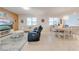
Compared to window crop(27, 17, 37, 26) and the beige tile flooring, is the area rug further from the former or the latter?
window crop(27, 17, 37, 26)

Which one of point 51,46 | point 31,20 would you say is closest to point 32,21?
point 31,20

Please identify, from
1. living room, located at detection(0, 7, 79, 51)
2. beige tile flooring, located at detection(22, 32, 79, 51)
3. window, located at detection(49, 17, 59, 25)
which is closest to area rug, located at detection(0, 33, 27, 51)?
living room, located at detection(0, 7, 79, 51)

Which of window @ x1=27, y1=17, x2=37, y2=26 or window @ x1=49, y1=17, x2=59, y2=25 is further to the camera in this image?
window @ x1=49, y1=17, x2=59, y2=25

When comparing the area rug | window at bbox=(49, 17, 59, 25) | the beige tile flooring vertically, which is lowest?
the beige tile flooring

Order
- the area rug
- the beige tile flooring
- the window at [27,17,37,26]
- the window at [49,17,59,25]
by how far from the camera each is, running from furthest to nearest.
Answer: the window at [49,17,59,25]
the window at [27,17,37,26]
the beige tile flooring
the area rug

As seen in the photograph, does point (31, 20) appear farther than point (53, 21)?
No

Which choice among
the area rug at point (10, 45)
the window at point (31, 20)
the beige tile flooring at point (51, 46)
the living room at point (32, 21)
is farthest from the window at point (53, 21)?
the area rug at point (10, 45)

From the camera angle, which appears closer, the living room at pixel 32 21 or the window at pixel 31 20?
the living room at pixel 32 21

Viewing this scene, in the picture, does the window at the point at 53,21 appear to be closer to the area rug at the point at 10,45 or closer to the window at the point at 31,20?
the window at the point at 31,20

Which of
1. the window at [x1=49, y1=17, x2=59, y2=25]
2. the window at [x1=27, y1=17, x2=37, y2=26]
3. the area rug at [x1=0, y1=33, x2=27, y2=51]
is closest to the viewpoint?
the area rug at [x1=0, y1=33, x2=27, y2=51]

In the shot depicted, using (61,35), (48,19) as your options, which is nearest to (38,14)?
(48,19)

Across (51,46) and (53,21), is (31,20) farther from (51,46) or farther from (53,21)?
(51,46)
